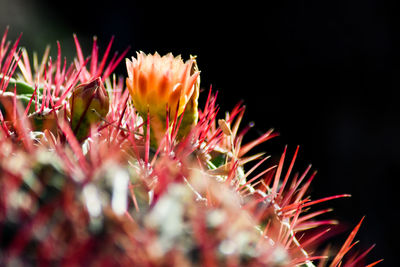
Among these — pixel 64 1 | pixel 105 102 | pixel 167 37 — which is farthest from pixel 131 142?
pixel 64 1

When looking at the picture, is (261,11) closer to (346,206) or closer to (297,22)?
(297,22)

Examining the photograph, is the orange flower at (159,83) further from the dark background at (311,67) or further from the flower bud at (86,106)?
the dark background at (311,67)

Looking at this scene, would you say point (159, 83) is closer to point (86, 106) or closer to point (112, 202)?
point (86, 106)

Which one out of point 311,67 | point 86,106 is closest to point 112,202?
point 86,106

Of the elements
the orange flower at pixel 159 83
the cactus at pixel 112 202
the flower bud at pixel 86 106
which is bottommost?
the cactus at pixel 112 202

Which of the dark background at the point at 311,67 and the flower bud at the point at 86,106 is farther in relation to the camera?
the dark background at the point at 311,67

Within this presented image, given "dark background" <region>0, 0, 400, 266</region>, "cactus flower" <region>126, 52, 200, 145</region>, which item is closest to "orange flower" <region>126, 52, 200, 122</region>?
"cactus flower" <region>126, 52, 200, 145</region>

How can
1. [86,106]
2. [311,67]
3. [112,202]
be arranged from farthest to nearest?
[311,67]
[86,106]
[112,202]

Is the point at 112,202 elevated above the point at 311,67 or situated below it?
below

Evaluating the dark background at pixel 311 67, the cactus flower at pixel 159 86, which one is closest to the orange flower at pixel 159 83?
the cactus flower at pixel 159 86
